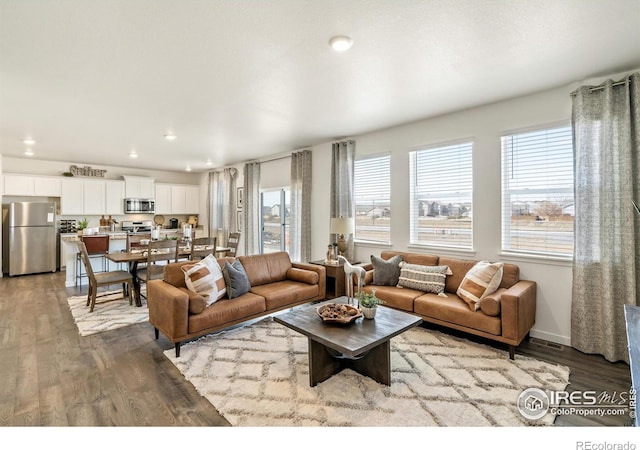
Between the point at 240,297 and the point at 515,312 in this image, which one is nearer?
the point at 515,312

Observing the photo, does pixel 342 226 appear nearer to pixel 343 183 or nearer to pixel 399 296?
pixel 343 183

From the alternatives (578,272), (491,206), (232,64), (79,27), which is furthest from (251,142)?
(578,272)

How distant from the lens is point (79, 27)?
2.18 metres

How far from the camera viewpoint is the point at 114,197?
7957 mm

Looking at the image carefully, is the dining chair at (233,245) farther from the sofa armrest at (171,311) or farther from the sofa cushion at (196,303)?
the sofa cushion at (196,303)

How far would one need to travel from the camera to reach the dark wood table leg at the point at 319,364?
248cm

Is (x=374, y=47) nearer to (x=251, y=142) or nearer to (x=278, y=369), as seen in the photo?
(x=278, y=369)

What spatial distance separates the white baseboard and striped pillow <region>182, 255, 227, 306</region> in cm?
345

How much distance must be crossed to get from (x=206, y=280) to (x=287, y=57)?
2302 millimetres

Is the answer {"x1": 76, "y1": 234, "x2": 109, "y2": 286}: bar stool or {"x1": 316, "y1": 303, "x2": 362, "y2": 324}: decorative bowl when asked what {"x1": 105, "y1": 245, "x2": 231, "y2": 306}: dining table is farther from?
{"x1": 316, "y1": 303, "x2": 362, "y2": 324}: decorative bowl

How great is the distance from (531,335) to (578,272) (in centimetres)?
87

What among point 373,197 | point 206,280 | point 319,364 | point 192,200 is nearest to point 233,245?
point 206,280

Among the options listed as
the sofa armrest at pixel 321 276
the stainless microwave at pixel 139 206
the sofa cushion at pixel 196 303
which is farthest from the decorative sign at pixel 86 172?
the sofa cushion at pixel 196 303

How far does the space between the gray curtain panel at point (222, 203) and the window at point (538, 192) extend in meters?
6.11
